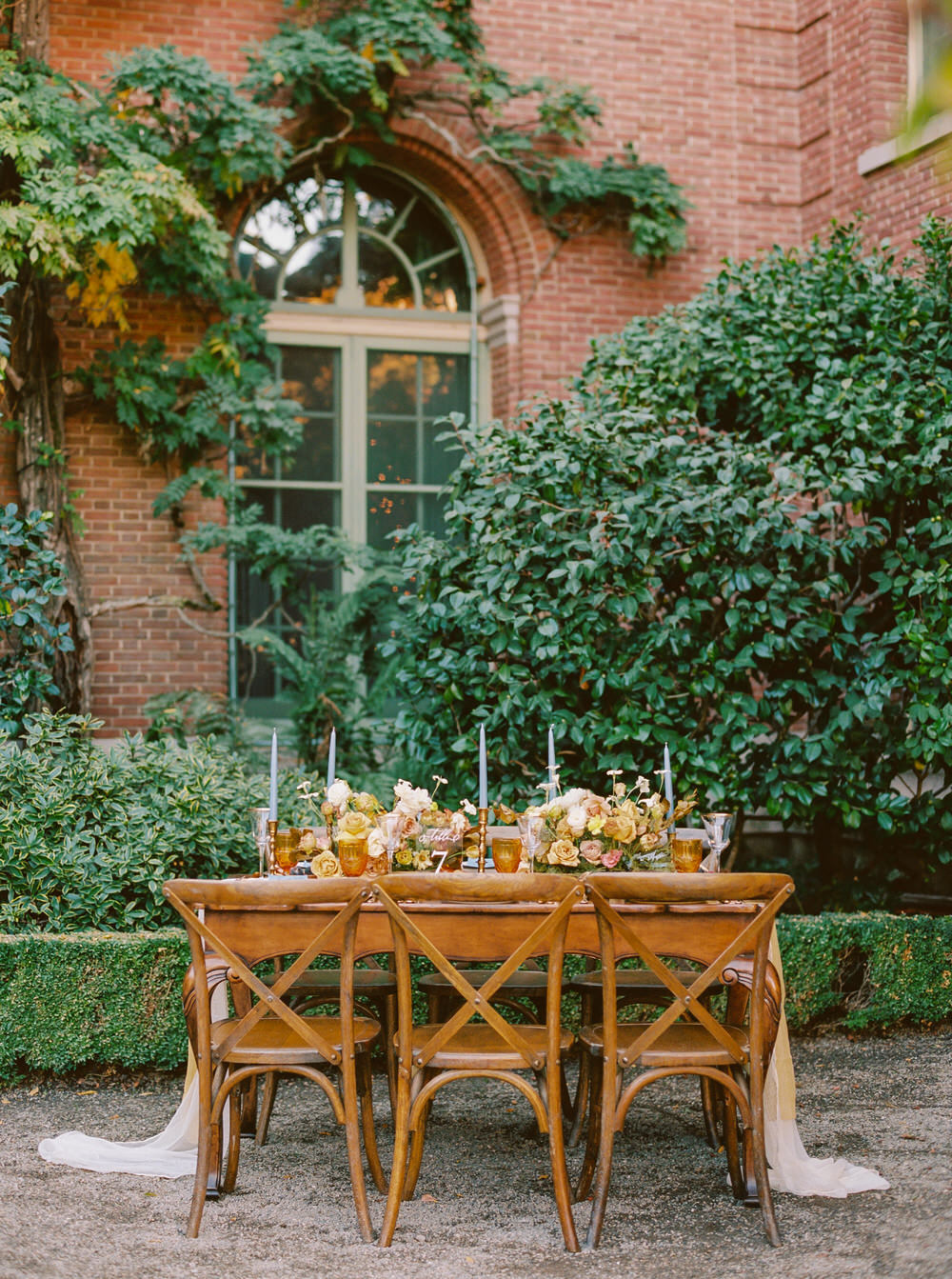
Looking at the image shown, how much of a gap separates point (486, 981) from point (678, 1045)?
0.60 m

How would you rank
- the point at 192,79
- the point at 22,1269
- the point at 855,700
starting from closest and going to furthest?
the point at 22,1269 < the point at 855,700 < the point at 192,79

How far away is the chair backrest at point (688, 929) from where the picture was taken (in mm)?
3639

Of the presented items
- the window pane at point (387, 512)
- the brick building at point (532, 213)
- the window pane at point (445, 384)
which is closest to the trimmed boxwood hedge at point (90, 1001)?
the brick building at point (532, 213)

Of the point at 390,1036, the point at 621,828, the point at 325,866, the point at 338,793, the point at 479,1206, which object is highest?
the point at 338,793

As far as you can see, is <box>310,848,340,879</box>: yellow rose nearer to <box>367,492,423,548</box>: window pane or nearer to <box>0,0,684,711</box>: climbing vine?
<box>0,0,684,711</box>: climbing vine

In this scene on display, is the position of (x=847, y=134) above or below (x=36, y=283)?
above

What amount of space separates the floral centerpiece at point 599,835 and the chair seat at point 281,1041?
32.3 inches

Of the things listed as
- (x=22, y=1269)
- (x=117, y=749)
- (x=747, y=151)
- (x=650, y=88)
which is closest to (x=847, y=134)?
(x=747, y=151)

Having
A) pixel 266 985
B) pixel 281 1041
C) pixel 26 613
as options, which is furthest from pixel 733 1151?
pixel 26 613

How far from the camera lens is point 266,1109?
4.57 meters

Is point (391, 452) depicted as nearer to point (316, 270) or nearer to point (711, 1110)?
point (316, 270)

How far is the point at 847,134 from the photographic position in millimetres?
9656

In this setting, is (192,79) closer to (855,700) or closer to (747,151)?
(747,151)

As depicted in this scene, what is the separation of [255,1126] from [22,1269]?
1277 millimetres
